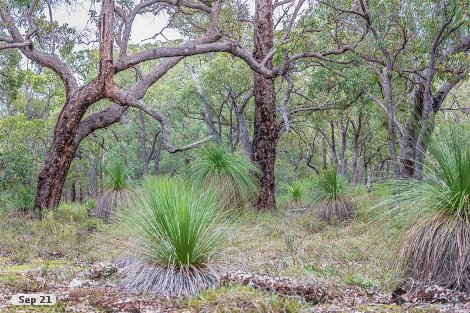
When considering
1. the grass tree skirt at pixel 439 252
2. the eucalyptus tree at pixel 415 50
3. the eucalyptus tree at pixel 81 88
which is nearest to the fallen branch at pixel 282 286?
the grass tree skirt at pixel 439 252

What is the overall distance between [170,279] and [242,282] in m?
0.74

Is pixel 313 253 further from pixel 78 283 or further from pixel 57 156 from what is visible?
pixel 57 156

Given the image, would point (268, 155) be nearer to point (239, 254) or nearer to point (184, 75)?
point (239, 254)

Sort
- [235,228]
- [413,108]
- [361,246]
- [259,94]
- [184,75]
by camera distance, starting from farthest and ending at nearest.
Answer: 1. [184,75]
2. [259,94]
3. [413,108]
4. [361,246]
5. [235,228]

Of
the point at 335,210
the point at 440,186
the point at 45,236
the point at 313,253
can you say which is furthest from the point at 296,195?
the point at 440,186

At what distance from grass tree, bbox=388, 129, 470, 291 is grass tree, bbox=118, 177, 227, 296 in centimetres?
161

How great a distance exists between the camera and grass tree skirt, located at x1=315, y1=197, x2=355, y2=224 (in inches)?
396

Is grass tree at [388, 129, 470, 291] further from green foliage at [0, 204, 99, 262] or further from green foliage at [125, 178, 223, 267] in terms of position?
green foliage at [0, 204, 99, 262]

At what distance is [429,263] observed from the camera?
402 cm

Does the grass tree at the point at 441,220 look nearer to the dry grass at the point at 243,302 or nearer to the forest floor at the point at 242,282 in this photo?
the forest floor at the point at 242,282

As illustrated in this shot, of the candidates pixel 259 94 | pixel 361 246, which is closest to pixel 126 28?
pixel 259 94

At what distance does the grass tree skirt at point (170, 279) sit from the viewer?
13.3 feet

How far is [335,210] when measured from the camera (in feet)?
33.1

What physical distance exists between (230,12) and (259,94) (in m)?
3.20
